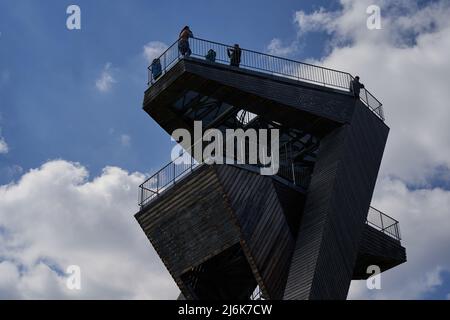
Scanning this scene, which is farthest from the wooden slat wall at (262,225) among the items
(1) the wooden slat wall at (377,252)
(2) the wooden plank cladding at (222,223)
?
(1) the wooden slat wall at (377,252)

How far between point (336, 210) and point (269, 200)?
2.52 meters

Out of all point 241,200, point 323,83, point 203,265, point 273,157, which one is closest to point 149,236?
point 203,265

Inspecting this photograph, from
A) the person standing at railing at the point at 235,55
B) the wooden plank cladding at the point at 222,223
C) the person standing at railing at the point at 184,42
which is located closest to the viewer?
the wooden plank cladding at the point at 222,223

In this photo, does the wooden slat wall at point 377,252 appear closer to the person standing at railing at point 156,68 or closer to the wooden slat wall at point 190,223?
the wooden slat wall at point 190,223

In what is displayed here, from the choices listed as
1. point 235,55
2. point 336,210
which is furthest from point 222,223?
point 235,55

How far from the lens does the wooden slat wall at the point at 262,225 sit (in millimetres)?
26188

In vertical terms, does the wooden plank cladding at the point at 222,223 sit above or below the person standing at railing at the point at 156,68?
below

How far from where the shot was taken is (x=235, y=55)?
93.8 feet

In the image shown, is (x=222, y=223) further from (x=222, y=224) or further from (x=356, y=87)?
(x=356, y=87)

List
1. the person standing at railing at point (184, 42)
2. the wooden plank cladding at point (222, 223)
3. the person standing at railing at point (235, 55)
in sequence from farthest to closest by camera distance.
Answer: the person standing at railing at point (235, 55) < the person standing at railing at point (184, 42) < the wooden plank cladding at point (222, 223)

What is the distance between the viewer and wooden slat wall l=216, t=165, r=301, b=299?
26188mm

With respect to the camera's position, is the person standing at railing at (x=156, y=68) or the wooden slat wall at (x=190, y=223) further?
the person standing at railing at (x=156, y=68)

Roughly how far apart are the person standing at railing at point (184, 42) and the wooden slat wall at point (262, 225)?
181 inches

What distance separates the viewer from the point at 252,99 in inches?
1121
